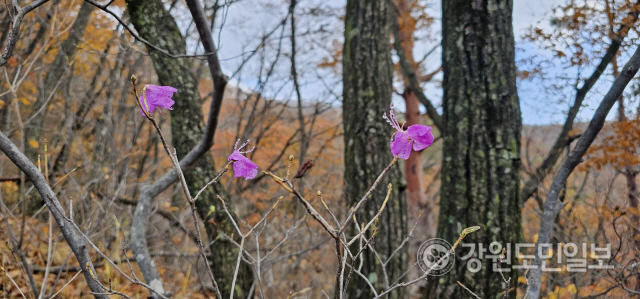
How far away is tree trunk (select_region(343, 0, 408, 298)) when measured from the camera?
2684 millimetres

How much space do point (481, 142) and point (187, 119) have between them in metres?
1.79

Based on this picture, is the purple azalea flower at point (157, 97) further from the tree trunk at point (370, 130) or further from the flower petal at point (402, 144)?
the tree trunk at point (370, 130)

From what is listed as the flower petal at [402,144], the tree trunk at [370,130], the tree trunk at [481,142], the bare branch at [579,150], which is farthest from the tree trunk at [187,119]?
the flower petal at [402,144]

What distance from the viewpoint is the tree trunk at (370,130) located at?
2684 millimetres

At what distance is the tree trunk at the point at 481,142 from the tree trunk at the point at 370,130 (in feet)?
1.83

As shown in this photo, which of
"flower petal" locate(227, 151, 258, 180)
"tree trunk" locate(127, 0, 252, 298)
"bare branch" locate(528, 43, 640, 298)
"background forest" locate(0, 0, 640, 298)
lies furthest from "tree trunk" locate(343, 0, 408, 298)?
"flower petal" locate(227, 151, 258, 180)

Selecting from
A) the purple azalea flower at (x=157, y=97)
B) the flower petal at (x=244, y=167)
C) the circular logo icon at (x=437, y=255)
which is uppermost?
the purple azalea flower at (x=157, y=97)

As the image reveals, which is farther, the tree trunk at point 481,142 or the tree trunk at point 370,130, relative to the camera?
the tree trunk at point 370,130

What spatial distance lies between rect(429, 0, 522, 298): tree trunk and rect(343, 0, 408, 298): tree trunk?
1.83ft

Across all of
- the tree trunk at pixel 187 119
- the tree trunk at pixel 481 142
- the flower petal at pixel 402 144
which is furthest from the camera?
the tree trunk at pixel 187 119

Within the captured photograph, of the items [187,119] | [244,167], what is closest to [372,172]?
[187,119]

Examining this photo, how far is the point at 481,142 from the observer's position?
2.09 meters

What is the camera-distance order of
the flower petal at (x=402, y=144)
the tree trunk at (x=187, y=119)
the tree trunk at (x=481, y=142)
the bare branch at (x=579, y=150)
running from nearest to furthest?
the flower petal at (x=402, y=144)
the bare branch at (x=579, y=150)
the tree trunk at (x=481, y=142)
the tree trunk at (x=187, y=119)

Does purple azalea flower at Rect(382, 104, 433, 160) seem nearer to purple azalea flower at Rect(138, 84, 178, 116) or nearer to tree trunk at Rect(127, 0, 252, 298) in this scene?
purple azalea flower at Rect(138, 84, 178, 116)
